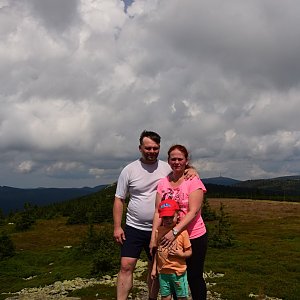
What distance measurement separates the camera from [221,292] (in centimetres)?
1764

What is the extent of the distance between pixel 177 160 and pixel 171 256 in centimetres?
185

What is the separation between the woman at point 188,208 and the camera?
25.1ft

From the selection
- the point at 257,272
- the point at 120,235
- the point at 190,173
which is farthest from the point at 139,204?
the point at 257,272

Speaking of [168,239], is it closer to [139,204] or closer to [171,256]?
[171,256]

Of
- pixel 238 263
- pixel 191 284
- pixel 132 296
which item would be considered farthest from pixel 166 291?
pixel 238 263

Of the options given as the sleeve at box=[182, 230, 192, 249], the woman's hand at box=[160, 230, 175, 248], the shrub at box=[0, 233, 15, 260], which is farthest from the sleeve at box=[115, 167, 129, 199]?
the shrub at box=[0, 233, 15, 260]

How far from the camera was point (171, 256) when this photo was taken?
7.63m

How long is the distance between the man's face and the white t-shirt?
21 centimetres

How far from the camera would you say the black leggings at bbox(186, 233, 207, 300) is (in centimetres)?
782

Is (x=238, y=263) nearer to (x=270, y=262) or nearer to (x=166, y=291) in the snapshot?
(x=270, y=262)

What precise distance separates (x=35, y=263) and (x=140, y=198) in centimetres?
4075

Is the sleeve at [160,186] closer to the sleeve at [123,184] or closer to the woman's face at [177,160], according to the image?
the woman's face at [177,160]

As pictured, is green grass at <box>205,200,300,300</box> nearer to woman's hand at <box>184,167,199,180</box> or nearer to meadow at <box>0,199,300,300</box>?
meadow at <box>0,199,300,300</box>

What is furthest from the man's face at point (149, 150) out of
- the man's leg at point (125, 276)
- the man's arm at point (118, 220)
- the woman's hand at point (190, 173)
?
the man's leg at point (125, 276)
